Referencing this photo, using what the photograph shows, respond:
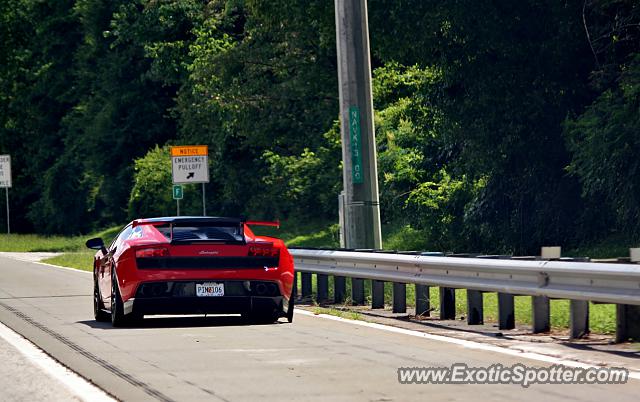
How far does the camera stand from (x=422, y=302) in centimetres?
1661

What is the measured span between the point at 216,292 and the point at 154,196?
1745 inches

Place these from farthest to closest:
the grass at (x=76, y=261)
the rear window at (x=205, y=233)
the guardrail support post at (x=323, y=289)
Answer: the grass at (x=76, y=261), the guardrail support post at (x=323, y=289), the rear window at (x=205, y=233)

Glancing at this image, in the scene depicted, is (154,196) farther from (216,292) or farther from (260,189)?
(216,292)

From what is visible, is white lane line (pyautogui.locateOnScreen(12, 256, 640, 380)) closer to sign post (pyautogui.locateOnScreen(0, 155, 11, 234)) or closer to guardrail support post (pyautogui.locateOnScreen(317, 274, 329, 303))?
guardrail support post (pyautogui.locateOnScreen(317, 274, 329, 303))

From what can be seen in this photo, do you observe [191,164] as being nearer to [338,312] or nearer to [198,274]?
[338,312]

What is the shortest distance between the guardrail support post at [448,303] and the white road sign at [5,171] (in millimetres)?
58116

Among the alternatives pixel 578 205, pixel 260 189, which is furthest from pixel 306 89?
pixel 578 205

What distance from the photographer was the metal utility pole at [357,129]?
20.9 metres

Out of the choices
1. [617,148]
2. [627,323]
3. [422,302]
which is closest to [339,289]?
A: [422,302]

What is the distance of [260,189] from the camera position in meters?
53.2

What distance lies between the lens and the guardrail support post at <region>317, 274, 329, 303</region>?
19.8m

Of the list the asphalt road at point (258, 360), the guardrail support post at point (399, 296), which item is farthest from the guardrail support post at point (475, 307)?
the guardrail support post at point (399, 296)

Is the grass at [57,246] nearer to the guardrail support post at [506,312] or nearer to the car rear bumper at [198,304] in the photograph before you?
the car rear bumper at [198,304]

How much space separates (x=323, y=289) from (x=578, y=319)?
702cm
